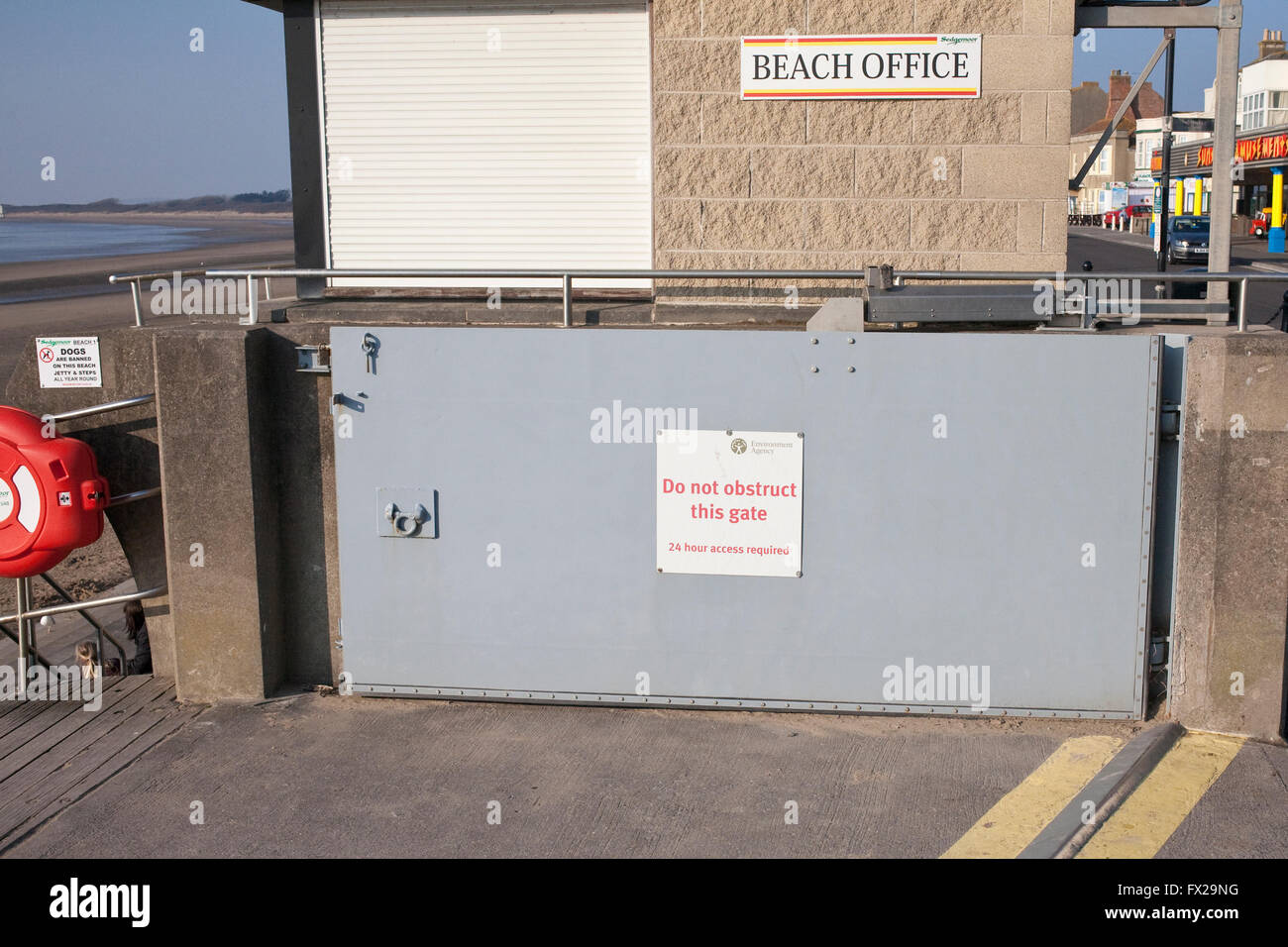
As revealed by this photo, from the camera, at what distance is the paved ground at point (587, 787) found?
571cm

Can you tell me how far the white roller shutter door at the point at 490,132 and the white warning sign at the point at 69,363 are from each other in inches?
94.1

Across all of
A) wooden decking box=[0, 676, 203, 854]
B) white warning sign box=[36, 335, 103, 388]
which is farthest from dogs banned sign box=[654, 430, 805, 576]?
white warning sign box=[36, 335, 103, 388]

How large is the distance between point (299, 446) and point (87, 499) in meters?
1.31

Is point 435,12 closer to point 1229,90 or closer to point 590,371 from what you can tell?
point 590,371

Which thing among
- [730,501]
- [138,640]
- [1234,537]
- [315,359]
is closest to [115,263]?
[138,640]

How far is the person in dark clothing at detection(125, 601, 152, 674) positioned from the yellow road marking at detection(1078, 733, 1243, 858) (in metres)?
6.33

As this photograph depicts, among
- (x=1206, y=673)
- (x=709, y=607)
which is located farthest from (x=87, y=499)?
(x=1206, y=673)

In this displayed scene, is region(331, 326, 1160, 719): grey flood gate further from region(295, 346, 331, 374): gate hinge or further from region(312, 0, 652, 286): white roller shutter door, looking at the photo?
region(312, 0, 652, 286): white roller shutter door

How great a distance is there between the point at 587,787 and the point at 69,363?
4.36 m

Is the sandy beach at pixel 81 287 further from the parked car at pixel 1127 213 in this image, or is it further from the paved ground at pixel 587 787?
the parked car at pixel 1127 213

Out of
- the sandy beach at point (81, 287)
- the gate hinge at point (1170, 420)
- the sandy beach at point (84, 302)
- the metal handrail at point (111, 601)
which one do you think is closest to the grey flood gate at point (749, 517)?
the gate hinge at point (1170, 420)

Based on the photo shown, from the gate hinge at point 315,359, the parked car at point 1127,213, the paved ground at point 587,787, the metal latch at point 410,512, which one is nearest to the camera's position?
the paved ground at point 587,787

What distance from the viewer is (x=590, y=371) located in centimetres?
704
